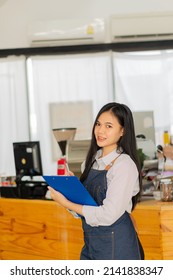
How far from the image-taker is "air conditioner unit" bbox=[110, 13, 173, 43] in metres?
5.65

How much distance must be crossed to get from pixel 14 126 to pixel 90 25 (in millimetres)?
1561

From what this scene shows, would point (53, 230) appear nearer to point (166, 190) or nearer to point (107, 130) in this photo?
point (166, 190)

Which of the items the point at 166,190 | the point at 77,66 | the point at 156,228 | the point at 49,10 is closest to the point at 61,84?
the point at 77,66

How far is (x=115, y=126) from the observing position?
6.76 feet

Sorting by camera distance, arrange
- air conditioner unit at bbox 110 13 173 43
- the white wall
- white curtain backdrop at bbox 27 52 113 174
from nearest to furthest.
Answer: air conditioner unit at bbox 110 13 173 43
the white wall
white curtain backdrop at bbox 27 52 113 174

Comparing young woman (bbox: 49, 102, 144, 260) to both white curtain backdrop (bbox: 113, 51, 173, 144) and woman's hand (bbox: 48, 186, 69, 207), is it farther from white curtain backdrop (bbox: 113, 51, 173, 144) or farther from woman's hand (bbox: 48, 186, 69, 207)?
white curtain backdrop (bbox: 113, 51, 173, 144)

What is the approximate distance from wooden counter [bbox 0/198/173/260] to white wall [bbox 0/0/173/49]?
3.06m

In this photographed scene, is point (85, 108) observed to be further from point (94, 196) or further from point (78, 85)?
point (94, 196)

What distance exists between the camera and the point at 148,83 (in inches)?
233

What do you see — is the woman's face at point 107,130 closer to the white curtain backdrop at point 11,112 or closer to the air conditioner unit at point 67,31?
the air conditioner unit at point 67,31

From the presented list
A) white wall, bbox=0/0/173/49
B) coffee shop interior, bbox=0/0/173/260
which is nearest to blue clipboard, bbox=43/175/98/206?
coffee shop interior, bbox=0/0/173/260

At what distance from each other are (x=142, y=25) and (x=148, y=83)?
27.7 inches

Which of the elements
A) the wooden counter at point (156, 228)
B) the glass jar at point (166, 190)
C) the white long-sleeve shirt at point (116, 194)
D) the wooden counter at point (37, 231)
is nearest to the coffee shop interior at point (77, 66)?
the wooden counter at point (37, 231)

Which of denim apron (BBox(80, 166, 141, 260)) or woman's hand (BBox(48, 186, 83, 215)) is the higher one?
woman's hand (BBox(48, 186, 83, 215))
